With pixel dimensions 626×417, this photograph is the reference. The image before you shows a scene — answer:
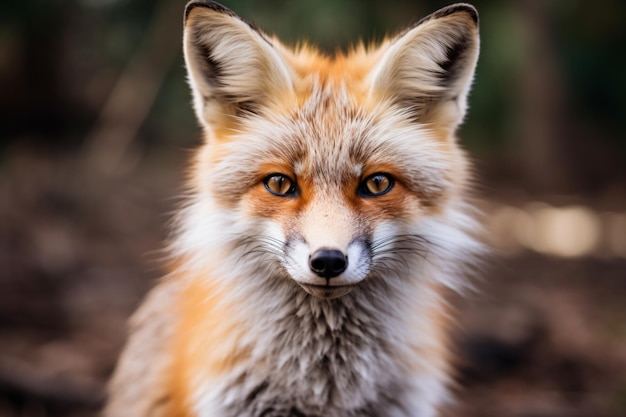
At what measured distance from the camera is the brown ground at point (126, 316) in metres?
4.09

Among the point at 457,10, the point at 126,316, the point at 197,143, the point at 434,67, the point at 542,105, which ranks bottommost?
the point at 126,316

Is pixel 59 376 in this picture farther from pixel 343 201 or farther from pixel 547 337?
pixel 547 337

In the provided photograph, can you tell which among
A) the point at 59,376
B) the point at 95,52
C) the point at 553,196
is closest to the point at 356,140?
the point at 59,376

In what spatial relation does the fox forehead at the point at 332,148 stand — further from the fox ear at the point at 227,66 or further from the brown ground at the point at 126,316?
the brown ground at the point at 126,316

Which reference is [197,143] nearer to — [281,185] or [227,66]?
[227,66]

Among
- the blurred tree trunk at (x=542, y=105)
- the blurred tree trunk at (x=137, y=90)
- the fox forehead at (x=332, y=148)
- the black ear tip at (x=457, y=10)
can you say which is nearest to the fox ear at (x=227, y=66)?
the fox forehead at (x=332, y=148)

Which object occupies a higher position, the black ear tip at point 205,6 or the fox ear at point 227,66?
the black ear tip at point 205,6

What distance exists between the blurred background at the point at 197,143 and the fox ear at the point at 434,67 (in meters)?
1.07

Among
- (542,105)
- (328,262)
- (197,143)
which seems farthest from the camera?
(197,143)

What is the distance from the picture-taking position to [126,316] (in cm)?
539

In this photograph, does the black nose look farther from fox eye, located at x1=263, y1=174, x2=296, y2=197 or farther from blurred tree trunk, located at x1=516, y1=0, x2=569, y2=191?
blurred tree trunk, located at x1=516, y1=0, x2=569, y2=191

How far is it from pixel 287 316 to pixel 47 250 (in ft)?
14.5

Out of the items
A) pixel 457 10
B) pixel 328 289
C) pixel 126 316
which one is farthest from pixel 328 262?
pixel 126 316

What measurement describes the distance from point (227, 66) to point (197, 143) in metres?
9.06
